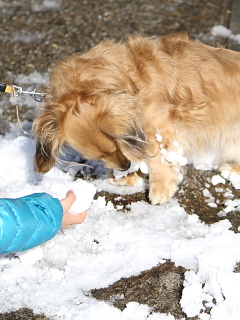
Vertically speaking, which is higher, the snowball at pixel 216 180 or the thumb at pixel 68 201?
the thumb at pixel 68 201

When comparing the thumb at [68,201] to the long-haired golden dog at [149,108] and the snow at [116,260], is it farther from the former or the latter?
the long-haired golden dog at [149,108]

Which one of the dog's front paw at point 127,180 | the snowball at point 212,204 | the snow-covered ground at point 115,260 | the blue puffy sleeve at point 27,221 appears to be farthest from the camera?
the dog's front paw at point 127,180

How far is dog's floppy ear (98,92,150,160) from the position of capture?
2795mm

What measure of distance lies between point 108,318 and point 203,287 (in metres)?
0.52

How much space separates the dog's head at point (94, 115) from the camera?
280 centimetres

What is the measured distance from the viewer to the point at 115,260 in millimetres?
2744

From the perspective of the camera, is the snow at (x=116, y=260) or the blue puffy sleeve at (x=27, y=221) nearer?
the blue puffy sleeve at (x=27, y=221)

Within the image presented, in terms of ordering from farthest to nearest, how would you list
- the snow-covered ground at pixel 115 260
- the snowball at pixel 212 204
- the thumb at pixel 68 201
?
1. the snowball at pixel 212 204
2. the thumb at pixel 68 201
3. the snow-covered ground at pixel 115 260

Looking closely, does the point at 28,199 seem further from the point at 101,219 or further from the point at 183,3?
the point at 183,3

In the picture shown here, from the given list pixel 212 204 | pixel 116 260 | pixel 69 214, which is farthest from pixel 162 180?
pixel 69 214

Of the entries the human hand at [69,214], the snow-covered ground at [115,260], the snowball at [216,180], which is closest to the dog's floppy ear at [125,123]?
the snow-covered ground at [115,260]

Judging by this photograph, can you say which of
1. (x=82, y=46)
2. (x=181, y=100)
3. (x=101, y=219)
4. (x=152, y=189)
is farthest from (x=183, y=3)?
(x=101, y=219)

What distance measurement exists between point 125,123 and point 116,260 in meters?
0.81

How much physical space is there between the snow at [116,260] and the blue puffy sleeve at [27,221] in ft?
0.94
